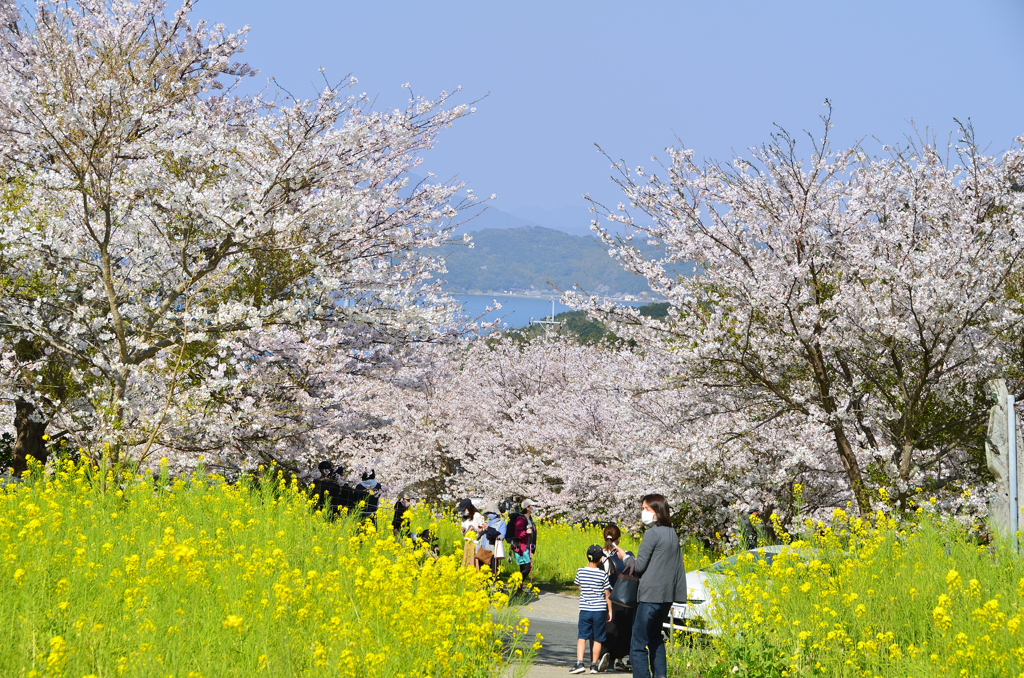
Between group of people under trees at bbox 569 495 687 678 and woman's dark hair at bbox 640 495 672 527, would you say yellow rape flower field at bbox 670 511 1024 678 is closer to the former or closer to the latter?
group of people under trees at bbox 569 495 687 678

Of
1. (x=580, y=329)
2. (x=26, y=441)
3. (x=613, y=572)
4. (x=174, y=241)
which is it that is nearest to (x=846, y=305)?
(x=613, y=572)

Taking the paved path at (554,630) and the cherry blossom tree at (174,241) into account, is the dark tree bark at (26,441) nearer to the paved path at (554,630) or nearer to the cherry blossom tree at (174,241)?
the cherry blossom tree at (174,241)

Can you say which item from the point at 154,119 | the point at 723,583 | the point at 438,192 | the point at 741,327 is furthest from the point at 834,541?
the point at 154,119

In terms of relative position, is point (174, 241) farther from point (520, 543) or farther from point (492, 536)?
point (520, 543)

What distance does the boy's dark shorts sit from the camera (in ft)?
29.9

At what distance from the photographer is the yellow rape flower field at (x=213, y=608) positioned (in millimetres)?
4203

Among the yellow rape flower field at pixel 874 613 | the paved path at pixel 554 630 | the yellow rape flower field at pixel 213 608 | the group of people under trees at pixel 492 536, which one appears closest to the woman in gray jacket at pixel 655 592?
the yellow rape flower field at pixel 874 613

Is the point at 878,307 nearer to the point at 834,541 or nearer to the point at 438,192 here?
the point at 834,541

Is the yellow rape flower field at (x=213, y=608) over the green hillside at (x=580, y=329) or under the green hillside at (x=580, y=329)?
under

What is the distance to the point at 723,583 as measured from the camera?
8.55 metres

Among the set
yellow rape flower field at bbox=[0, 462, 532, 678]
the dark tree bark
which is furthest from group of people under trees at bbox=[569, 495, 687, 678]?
the dark tree bark

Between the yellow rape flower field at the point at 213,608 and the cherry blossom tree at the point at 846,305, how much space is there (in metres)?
6.05

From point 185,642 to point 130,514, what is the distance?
3565 mm

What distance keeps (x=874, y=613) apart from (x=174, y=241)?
8.39 metres
